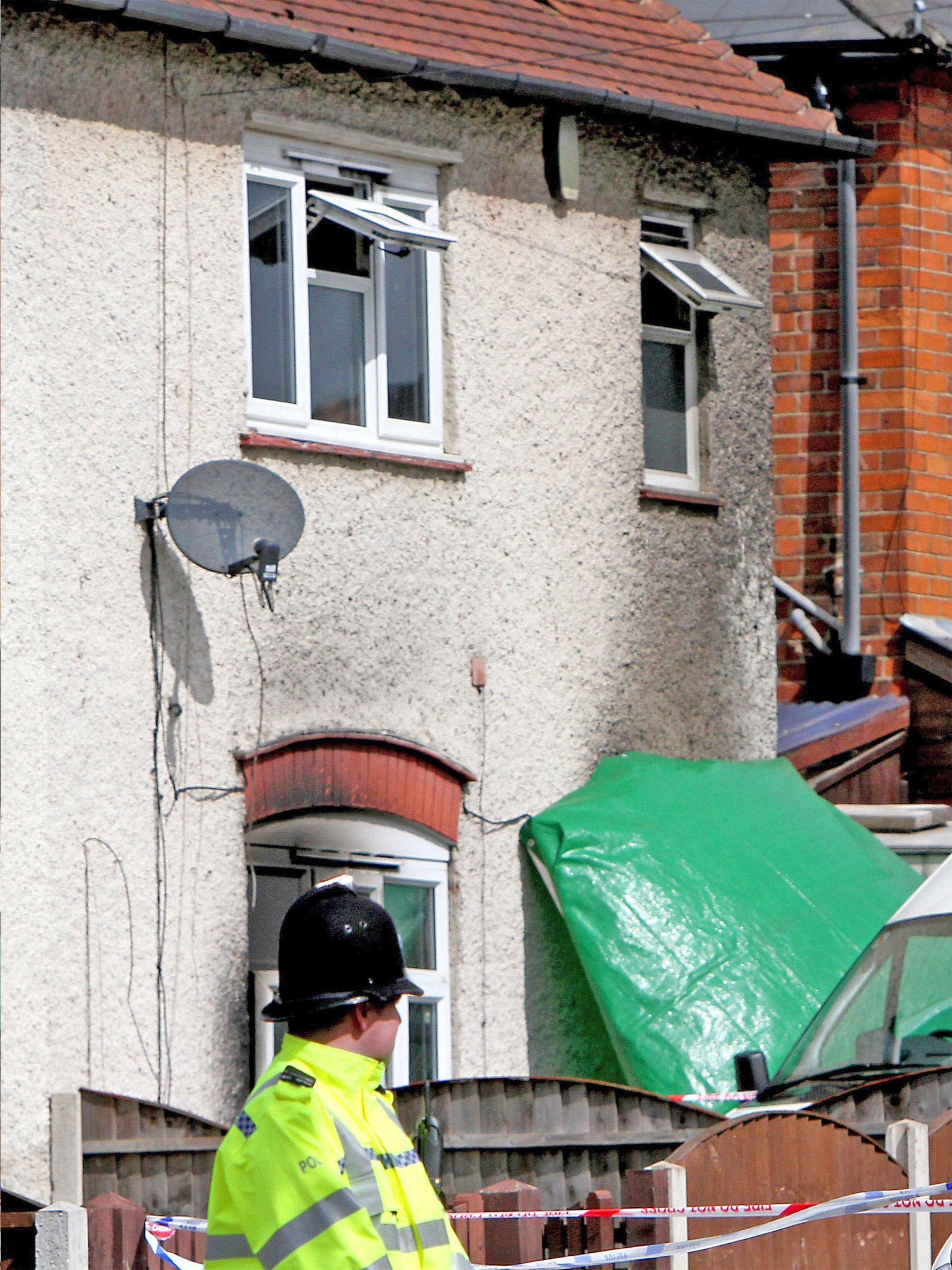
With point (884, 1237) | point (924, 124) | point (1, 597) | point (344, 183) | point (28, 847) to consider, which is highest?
point (924, 124)

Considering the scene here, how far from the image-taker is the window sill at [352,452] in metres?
10.8

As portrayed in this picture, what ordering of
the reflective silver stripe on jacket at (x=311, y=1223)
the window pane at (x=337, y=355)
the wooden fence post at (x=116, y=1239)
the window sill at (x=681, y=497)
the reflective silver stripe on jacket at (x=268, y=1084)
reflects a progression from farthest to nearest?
1. the window sill at (x=681, y=497)
2. the window pane at (x=337, y=355)
3. the wooden fence post at (x=116, y=1239)
4. the reflective silver stripe on jacket at (x=268, y=1084)
5. the reflective silver stripe on jacket at (x=311, y=1223)

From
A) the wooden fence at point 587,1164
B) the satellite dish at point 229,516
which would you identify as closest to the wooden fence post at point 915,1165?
the wooden fence at point 587,1164

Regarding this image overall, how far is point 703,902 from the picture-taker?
11.0 metres

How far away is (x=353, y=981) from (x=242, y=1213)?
419 mm

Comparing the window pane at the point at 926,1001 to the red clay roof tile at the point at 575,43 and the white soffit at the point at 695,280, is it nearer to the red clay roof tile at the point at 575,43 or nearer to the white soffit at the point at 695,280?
the white soffit at the point at 695,280

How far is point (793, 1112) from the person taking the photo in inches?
253

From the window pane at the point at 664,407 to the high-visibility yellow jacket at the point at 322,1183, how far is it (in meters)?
8.98

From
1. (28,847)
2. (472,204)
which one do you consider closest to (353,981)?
(28,847)

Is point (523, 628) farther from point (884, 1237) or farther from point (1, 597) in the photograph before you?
point (884, 1237)

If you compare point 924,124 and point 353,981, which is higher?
point 924,124

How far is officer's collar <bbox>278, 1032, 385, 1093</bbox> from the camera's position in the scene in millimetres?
3844

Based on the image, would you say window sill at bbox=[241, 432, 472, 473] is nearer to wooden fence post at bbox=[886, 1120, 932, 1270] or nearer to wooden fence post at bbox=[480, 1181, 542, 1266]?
wooden fence post at bbox=[886, 1120, 932, 1270]

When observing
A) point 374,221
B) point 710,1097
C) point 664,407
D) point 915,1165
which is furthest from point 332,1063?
point 664,407
